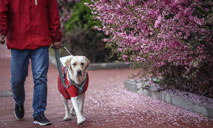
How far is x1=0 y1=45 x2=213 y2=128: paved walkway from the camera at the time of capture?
515cm

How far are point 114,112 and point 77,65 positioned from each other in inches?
46.5

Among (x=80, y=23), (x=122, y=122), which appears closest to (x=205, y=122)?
(x=122, y=122)

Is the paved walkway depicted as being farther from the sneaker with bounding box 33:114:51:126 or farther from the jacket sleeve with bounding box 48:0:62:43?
the jacket sleeve with bounding box 48:0:62:43

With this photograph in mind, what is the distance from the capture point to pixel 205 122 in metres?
5.18

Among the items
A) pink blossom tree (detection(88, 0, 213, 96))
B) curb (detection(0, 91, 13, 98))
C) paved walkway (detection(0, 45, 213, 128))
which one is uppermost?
pink blossom tree (detection(88, 0, 213, 96))

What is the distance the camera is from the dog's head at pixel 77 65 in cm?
518

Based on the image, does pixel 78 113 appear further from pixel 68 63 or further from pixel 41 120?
pixel 68 63

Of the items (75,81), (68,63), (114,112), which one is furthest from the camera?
(114,112)

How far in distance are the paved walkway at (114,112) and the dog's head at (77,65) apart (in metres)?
0.73

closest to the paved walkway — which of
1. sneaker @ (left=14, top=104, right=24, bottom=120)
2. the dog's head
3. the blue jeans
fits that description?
sneaker @ (left=14, top=104, right=24, bottom=120)

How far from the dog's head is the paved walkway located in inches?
28.8

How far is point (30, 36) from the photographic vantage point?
5.01 metres

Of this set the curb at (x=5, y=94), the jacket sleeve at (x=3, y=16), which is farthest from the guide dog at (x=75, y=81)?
the curb at (x=5, y=94)

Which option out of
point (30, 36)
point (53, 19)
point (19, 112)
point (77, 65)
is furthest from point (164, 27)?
point (19, 112)
